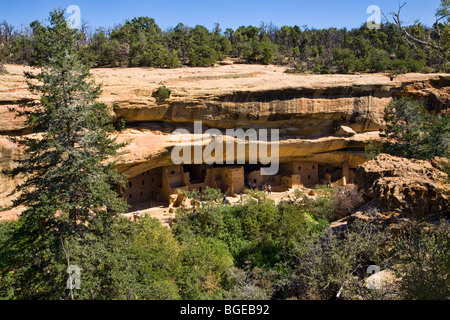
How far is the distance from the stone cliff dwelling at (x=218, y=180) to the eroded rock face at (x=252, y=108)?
2.27 feet

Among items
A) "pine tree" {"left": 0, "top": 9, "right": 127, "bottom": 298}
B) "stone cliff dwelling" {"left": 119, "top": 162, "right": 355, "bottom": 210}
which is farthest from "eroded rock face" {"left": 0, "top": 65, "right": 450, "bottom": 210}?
"pine tree" {"left": 0, "top": 9, "right": 127, "bottom": 298}

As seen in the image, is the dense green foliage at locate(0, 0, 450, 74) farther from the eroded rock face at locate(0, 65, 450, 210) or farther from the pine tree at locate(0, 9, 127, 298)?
the pine tree at locate(0, 9, 127, 298)

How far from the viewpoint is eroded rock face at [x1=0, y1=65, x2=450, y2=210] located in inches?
506

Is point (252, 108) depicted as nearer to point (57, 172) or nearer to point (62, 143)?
point (62, 143)

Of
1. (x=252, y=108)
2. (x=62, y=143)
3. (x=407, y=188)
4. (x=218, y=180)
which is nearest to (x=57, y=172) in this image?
(x=62, y=143)

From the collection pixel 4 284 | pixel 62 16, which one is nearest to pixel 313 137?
pixel 62 16

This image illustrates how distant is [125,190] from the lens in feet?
49.9

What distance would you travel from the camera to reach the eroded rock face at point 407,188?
836cm

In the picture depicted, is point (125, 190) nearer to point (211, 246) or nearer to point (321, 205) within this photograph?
point (211, 246)

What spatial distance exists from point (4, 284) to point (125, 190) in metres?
7.04

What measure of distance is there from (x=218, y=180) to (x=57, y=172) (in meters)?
9.82

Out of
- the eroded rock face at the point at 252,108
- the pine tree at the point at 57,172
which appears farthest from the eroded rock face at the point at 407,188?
the pine tree at the point at 57,172

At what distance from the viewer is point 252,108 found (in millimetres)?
14734

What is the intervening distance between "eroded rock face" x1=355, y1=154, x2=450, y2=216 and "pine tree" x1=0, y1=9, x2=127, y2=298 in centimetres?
669
